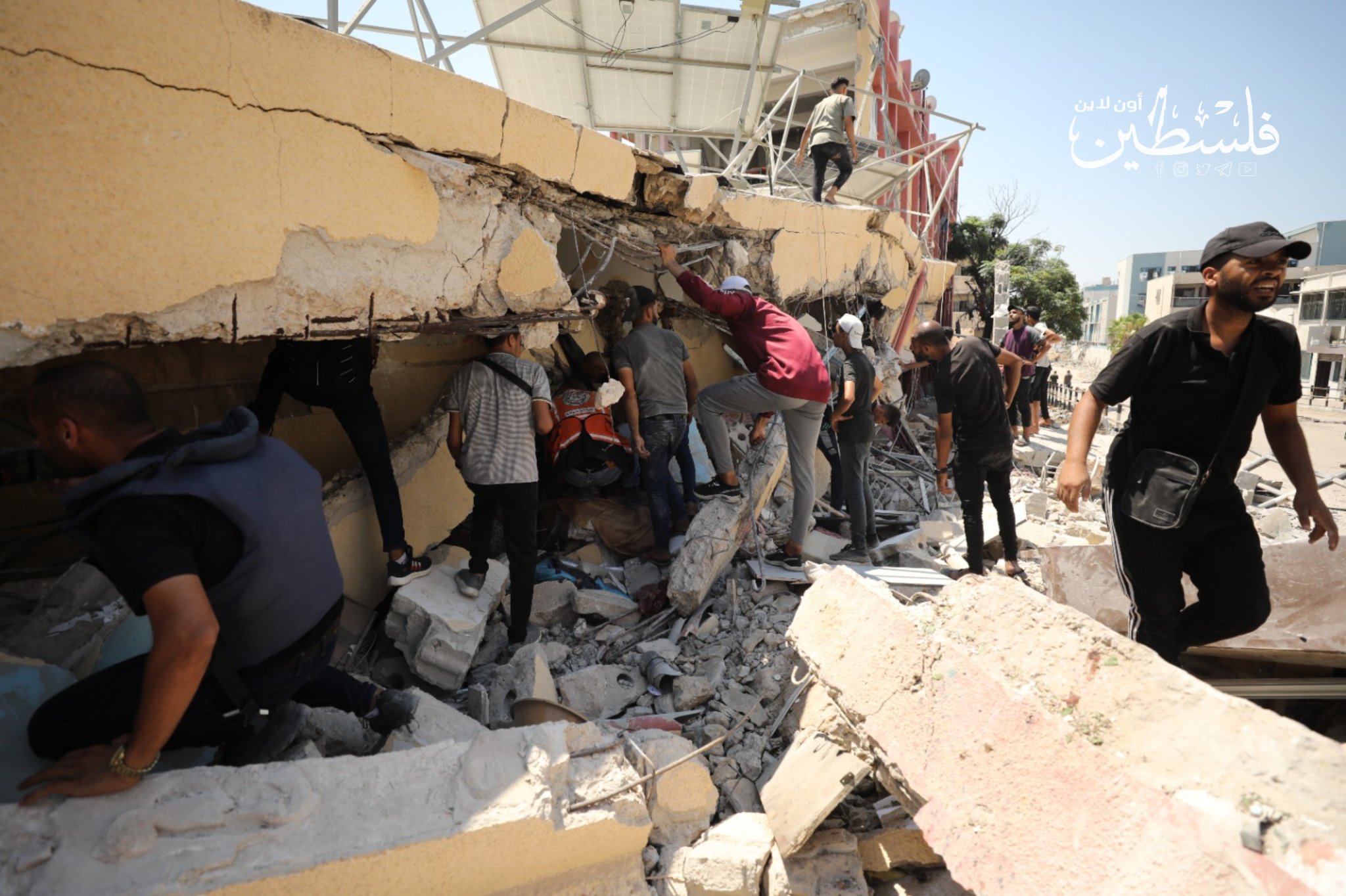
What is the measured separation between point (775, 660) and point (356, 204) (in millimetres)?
2752

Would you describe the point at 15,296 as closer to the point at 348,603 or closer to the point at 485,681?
the point at 348,603

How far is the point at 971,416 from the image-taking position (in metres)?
4.14

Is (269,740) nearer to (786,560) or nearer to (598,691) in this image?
(598,691)

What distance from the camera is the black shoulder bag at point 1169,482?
7.54 feet

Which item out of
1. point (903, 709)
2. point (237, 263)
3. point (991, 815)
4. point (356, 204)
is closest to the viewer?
point (991, 815)

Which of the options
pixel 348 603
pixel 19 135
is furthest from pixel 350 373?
pixel 19 135

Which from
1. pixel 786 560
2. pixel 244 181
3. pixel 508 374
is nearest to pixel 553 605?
pixel 508 374

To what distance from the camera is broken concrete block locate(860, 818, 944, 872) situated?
2242 mm

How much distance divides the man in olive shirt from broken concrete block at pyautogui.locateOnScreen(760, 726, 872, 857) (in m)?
5.58

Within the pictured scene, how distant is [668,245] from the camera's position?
13.9 ft

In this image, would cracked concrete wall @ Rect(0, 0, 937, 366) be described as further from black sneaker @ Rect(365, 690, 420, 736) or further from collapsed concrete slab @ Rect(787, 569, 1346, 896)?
collapsed concrete slab @ Rect(787, 569, 1346, 896)

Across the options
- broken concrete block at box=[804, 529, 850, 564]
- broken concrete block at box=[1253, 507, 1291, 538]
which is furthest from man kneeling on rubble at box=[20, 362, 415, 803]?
broken concrete block at box=[1253, 507, 1291, 538]

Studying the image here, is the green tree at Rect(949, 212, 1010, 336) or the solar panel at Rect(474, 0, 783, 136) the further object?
the green tree at Rect(949, 212, 1010, 336)

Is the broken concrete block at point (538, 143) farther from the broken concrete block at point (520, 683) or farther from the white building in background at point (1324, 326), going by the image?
the white building in background at point (1324, 326)
